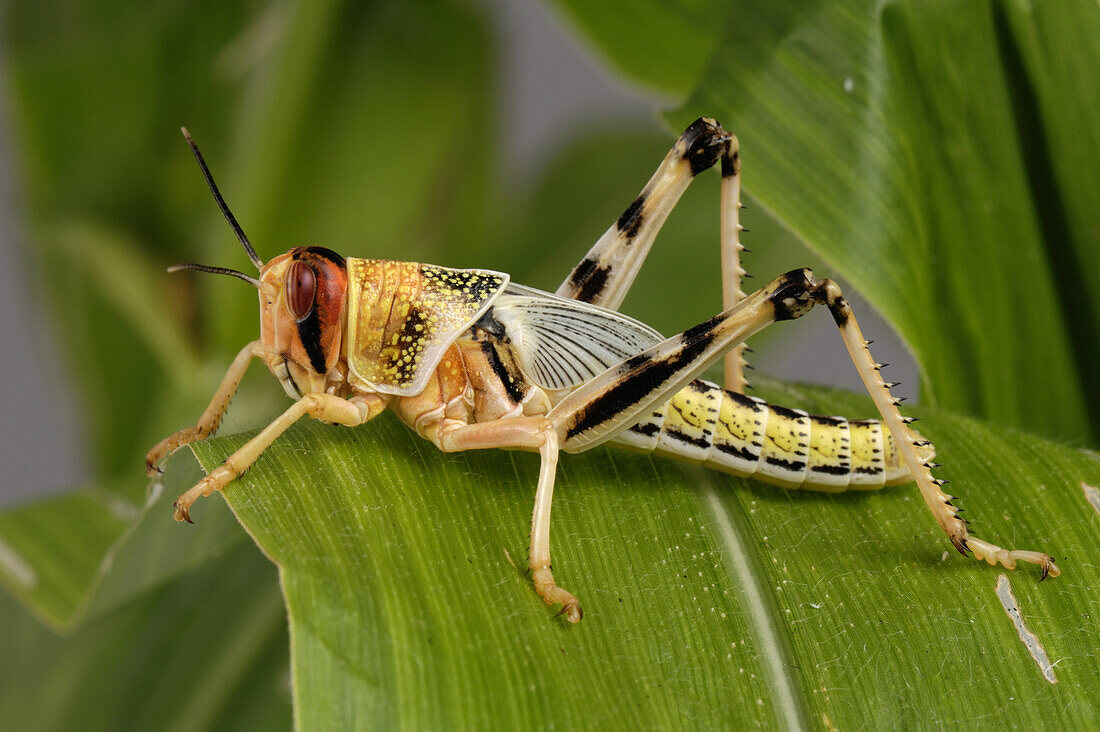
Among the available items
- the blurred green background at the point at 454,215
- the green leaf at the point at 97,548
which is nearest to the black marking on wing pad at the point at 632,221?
the blurred green background at the point at 454,215

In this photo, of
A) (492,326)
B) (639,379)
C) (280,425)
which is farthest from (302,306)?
(639,379)

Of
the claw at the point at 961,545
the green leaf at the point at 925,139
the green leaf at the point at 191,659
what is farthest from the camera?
the green leaf at the point at 191,659

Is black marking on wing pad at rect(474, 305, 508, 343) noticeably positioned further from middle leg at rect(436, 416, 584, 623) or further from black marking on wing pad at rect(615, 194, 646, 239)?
Answer: black marking on wing pad at rect(615, 194, 646, 239)

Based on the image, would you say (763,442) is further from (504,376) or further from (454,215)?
(454,215)

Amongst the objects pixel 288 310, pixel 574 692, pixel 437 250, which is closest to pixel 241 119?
pixel 437 250

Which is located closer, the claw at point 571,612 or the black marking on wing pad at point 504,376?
the claw at point 571,612

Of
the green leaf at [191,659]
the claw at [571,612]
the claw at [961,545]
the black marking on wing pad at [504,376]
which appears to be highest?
the black marking on wing pad at [504,376]

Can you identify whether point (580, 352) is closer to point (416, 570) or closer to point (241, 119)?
point (416, 570)

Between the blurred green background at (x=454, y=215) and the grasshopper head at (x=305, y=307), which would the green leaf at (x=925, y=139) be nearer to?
the blurred green background at (x=454, y=215)
